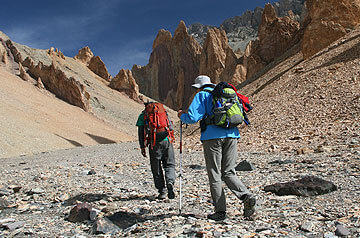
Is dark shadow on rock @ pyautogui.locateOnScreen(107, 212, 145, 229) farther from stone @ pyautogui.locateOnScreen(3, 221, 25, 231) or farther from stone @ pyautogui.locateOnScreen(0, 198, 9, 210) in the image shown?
stone @ pyautogui.locateOnScreen(0, 198, 9, 210)

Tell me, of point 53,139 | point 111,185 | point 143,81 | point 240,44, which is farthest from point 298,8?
point 111,185

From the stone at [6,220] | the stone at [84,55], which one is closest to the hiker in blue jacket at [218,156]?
the stone at [6,220]

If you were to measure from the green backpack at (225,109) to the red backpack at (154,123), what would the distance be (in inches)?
73.9

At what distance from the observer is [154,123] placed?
20.2 feet

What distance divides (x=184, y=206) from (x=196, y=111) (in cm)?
193

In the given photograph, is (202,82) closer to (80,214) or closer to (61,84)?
(80,214)

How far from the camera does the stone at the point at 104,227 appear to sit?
Result: 4.26 meters

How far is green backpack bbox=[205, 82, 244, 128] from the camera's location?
4348 millimetres

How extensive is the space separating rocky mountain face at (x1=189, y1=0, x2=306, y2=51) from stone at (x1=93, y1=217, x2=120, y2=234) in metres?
131

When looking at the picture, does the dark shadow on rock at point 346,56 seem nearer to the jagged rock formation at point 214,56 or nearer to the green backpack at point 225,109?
the green backpack at point 225,109

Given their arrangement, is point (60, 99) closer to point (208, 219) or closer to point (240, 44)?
point (208, 219)

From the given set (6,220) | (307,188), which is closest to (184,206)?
(307,188)

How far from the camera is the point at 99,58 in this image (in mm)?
85875

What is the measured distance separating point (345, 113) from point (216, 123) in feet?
40.2
